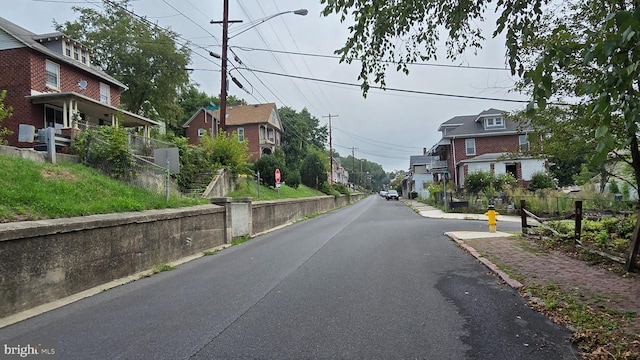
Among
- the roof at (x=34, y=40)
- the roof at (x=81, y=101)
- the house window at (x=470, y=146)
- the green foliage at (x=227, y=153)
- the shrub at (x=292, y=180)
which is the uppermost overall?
the roof at (x=34, y=40)

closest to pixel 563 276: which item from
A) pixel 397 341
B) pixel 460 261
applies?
pixel 460 261

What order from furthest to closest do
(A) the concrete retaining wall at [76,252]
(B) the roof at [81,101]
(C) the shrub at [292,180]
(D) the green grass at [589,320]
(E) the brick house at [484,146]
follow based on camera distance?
(E) the brick house at [484,146]
(C) the shrub at [292,180]
(B) the roof at [81,101]
(A) the concrete retaining wall at [76,252]
(D) the green grass at [589,320]

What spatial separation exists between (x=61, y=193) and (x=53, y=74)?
17984mm

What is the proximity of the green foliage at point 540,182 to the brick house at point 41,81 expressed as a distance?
31.1 meters

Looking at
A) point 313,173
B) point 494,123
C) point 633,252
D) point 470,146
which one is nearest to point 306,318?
point 633,252

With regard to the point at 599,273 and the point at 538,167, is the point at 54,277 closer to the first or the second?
the point at 599,273

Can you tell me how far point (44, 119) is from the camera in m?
22.0

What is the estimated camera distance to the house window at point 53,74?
2261 cm

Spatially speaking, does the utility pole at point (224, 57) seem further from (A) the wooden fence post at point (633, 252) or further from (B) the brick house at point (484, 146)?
(B) the brick house at point (484, 146)

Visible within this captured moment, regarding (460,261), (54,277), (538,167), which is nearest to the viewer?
(54,277)

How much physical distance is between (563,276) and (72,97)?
2269cm

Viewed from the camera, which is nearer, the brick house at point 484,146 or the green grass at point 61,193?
the green grass at point 61,193

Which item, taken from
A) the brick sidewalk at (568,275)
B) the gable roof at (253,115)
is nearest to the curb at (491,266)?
the brick sidewalk at (568,275)

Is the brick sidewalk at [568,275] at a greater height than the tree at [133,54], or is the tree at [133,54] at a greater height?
the tree at [133,54]
